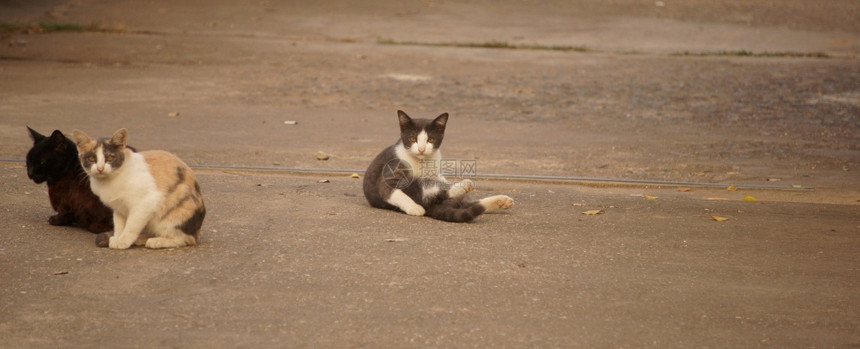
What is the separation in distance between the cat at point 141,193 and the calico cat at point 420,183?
4.63 feet

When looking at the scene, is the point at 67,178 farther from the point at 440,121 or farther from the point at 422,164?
the point at 440,121

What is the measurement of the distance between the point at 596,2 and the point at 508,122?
27.7 feet

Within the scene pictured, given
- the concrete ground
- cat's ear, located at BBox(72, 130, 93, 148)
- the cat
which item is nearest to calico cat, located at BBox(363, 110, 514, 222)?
the concrete ground

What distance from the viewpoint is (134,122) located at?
31.5 feet

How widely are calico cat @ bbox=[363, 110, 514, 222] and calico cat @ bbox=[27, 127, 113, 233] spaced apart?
1.78 meters

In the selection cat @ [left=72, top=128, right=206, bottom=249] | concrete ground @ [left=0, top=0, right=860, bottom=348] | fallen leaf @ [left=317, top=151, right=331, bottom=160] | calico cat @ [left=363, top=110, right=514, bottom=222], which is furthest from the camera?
fallen leaf @ [left=317, top=151, right=331, bottom=160]

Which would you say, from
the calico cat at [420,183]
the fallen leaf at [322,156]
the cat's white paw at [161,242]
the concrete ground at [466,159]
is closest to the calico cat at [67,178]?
the concrete ground at [466,159]

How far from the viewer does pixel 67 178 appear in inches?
Answer: 231

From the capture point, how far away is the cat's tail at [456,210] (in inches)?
252

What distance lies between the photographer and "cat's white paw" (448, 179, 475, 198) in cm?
649

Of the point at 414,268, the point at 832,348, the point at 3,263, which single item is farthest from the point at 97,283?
the point at 832,348

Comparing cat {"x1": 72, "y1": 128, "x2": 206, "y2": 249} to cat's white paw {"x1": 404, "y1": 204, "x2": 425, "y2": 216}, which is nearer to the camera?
cat {"x1": 72, "y1": 128, "x2": 206, "y2": 249}

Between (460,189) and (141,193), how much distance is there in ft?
6.78

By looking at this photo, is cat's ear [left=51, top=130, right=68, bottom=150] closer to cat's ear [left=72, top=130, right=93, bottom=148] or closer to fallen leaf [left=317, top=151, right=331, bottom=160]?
cat's ear [left=72, top=130, right=93, bottom=148]
